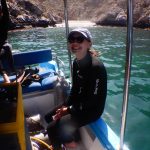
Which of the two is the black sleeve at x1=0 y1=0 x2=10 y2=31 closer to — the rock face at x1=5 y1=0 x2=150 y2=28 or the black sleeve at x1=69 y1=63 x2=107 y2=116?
the black sleeve at x1=69 y1=63 x2=107 y2=116

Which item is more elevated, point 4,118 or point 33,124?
point 4,118

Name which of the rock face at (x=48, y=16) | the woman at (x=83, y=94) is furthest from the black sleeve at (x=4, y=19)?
the rock face at (x=48, y=16)

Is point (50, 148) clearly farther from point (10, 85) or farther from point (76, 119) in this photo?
point (10, 85)

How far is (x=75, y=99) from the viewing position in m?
3.27

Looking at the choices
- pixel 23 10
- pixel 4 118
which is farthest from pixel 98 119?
pixel 23 10

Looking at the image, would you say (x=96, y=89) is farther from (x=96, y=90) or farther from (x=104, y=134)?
(x=104, y=134)

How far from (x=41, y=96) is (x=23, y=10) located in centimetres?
5326

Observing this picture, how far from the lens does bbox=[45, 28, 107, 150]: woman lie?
2.73 m

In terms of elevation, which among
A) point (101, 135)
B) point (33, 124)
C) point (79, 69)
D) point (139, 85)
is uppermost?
point (79, 69)

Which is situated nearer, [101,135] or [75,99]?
[101,135]

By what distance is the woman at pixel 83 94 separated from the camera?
2727 millimetres

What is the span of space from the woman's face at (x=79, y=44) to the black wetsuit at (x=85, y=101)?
0.07m

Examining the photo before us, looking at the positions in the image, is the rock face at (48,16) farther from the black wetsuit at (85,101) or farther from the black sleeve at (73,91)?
the black wetsuit at (85,101)

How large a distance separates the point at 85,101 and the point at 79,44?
628 mm
